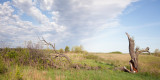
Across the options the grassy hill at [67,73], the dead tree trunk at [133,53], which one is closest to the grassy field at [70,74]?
the grassy hill at [67,73]

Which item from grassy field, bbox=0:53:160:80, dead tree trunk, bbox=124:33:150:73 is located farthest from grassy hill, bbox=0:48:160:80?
dead tree trunk, bbox=124:33:150:73

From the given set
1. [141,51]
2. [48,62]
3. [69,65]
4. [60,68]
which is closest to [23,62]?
[48,62]

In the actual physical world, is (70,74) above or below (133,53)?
below

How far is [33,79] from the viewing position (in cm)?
673

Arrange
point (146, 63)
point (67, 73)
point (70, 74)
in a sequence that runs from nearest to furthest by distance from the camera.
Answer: point (70, 74), point (67, 73), point (146, 63)

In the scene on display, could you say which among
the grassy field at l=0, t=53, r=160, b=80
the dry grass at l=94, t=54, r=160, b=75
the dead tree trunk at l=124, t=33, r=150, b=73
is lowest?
the dry grass at l=94, t=54, r=160, b=75

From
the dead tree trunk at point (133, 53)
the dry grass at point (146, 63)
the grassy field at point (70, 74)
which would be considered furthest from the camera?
the dead tree trunk at point (133, 53)

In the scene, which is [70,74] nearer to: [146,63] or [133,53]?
[133,53]

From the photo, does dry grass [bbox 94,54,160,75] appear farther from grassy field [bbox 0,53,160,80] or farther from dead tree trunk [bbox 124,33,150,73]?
dead tree trunk [bbox 124,33,150,73]

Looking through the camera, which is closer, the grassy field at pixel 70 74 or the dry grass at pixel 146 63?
the grassy field at pixel 70 74

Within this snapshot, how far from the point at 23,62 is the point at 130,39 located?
12.1 m

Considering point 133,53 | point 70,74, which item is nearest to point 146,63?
point 133,53

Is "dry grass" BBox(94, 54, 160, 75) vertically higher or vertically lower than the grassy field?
lower

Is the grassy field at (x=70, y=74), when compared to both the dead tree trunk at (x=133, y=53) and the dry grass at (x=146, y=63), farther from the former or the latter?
the dead tree trunk at (x=133, y=53)
